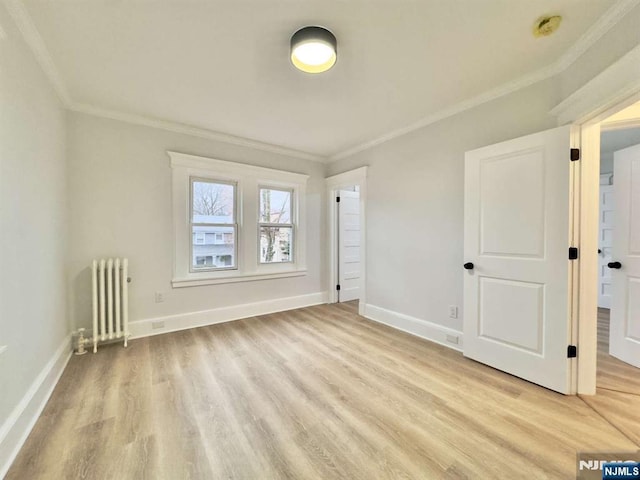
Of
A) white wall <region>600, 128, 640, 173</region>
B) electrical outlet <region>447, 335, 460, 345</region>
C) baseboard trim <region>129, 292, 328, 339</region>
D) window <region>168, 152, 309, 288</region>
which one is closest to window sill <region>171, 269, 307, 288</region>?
window <region>168, 152, 309, 288</region>

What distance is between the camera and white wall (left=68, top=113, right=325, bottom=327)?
107 inches

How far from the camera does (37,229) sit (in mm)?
1842

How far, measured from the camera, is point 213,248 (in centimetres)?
360

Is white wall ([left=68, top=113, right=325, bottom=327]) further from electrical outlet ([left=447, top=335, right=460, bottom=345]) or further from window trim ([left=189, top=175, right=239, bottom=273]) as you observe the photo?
electrical outlet ([left=447, top=335, right=460, bottom=345])

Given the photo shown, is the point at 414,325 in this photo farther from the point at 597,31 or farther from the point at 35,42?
the point at 35,42

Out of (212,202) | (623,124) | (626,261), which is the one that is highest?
(623,124)

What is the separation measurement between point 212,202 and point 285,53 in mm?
2224

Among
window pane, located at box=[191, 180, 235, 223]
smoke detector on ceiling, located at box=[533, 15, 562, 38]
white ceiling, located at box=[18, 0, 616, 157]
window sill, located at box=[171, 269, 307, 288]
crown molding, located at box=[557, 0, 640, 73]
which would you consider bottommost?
window sill, located at box=[171, 269, 307, 288]

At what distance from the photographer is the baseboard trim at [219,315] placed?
121 inches

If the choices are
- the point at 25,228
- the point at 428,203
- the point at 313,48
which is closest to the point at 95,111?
the point at 25,228

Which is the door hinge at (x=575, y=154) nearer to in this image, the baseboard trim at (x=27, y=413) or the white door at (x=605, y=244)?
the white door at (x=605, y=244)

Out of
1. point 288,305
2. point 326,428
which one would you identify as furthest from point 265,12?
point 288,305

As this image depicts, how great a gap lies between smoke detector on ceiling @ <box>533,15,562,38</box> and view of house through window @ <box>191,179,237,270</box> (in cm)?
339

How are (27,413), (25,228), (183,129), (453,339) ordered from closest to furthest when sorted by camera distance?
(27,413), (25,228), (453,339), (183,129)
